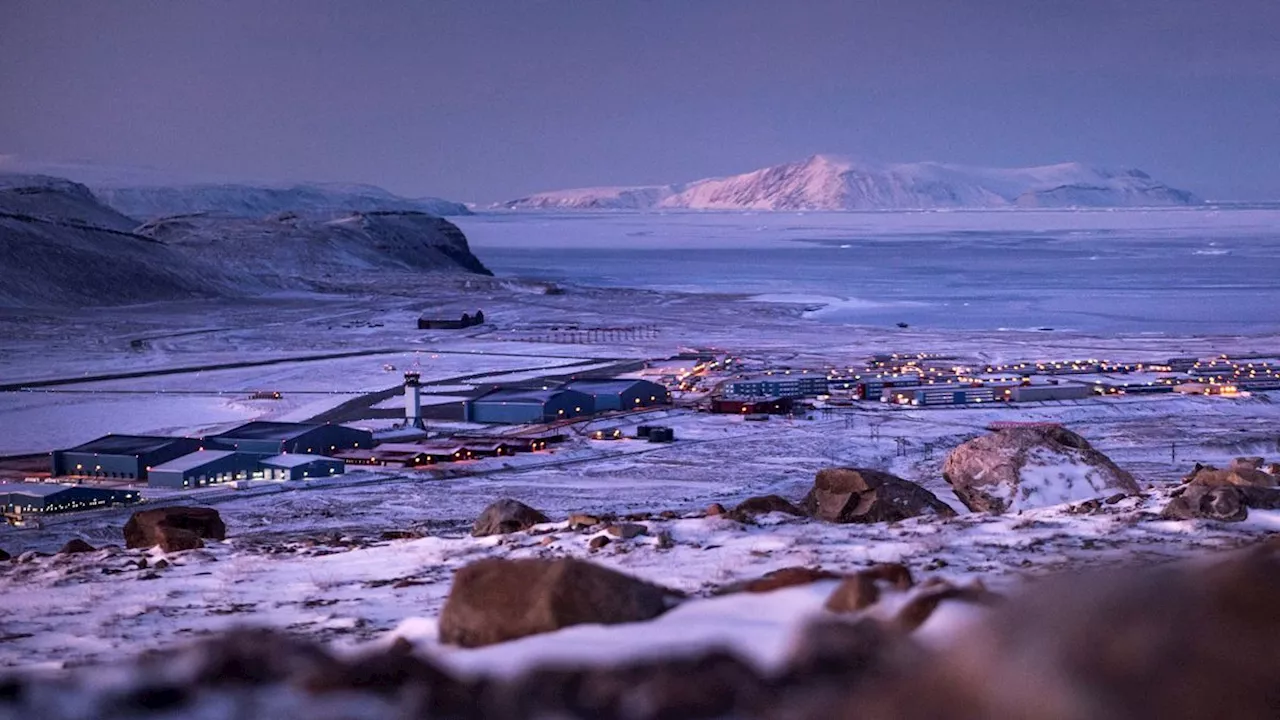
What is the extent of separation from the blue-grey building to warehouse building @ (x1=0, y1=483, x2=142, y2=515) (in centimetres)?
1644

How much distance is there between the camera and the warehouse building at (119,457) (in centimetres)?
2367

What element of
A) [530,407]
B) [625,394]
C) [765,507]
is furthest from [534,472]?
[765,507]

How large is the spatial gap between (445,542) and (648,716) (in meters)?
4.71

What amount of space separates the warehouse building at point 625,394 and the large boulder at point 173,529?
22471 millimetres

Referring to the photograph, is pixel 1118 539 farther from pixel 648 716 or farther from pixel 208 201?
pixel 208 201

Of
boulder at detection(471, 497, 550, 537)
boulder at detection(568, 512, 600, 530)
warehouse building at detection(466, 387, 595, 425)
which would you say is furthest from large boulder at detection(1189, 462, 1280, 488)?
warehouse building at detection(466, 387, 595, 425)

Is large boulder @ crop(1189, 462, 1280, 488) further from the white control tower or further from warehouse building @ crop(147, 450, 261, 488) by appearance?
the white control tower

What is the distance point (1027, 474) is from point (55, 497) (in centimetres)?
1497

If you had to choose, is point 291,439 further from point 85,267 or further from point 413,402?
point 85,267

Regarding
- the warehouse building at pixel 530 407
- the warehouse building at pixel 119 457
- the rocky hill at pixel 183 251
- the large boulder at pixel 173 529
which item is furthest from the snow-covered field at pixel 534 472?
the rocky hill at pixel 183 251

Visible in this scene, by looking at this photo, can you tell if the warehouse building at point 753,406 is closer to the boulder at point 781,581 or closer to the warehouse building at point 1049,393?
the warehouse building at point 1049,393

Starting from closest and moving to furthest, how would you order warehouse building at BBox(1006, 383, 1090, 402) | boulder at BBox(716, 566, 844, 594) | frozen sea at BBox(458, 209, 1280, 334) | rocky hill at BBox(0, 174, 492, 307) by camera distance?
boulder at BBox(716, 566, 844, 594)
warehouse building at BBox(1006, 383, 1090, 402)
frozen sea at BBox(458, 209, 1280, 334)
rocky hill at BBox(0, 174, 492, 307)

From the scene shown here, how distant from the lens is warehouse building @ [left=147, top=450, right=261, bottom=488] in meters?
22.5

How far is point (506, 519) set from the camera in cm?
923
